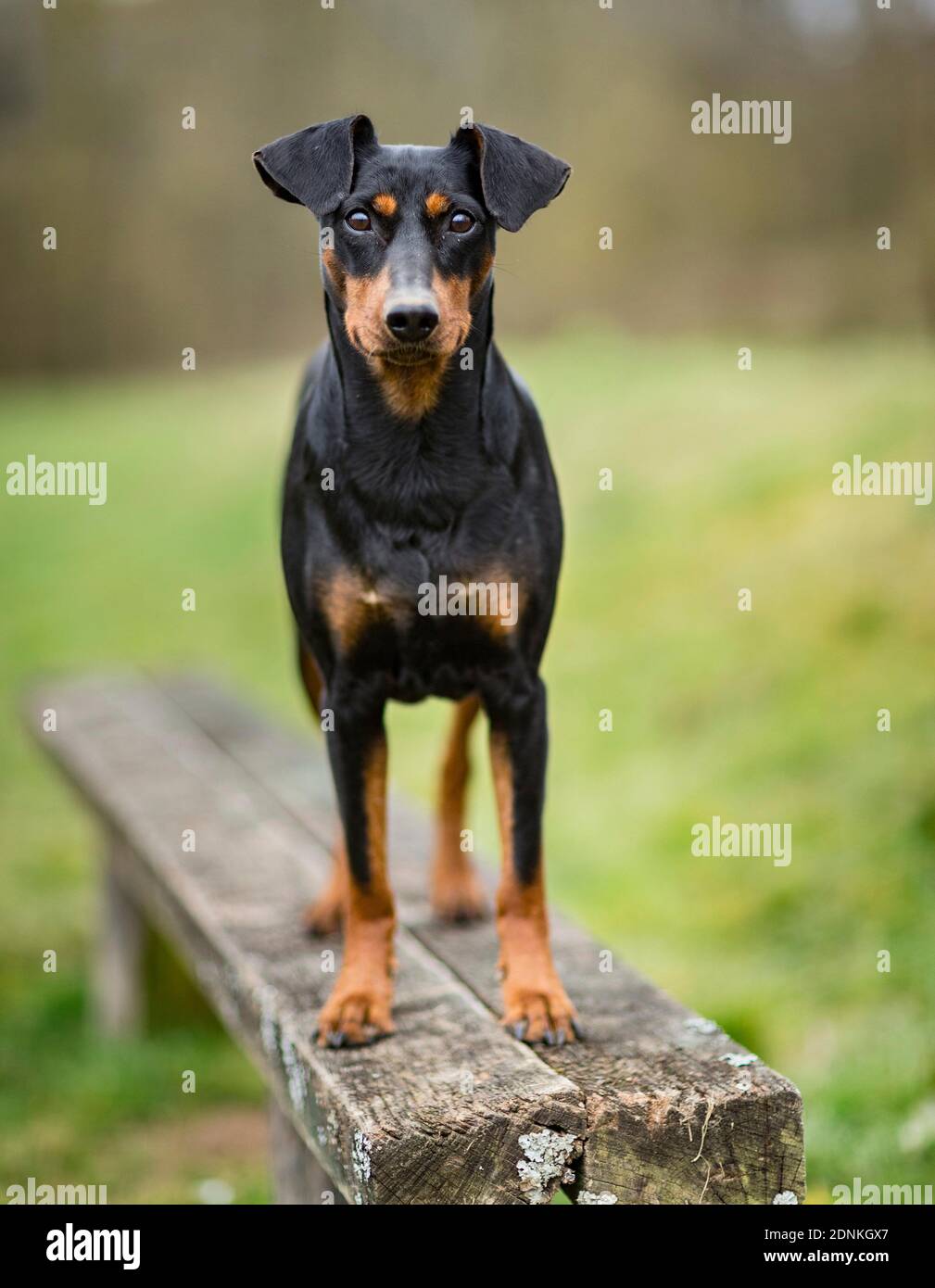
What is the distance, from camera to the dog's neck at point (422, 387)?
2.45 m

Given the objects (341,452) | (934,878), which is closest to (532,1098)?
(341,452)

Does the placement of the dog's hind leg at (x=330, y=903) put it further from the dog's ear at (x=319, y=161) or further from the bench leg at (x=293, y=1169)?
the dog's ear at (x=319, y=161)

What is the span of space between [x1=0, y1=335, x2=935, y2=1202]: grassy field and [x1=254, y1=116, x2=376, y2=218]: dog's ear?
9.11 feet

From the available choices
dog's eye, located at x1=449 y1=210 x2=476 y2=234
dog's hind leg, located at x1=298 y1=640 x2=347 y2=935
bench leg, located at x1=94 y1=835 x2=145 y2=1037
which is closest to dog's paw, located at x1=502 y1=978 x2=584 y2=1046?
dog's hind leg, located at x1=298 y1=640 x2=347 y2=935

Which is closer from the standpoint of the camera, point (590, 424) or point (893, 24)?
point (893, 24)

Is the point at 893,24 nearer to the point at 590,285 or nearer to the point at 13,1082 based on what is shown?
the point at 590,285

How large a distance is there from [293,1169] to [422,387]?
1.77 m

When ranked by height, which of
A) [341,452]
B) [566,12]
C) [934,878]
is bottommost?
[934,878]

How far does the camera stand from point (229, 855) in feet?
12.3

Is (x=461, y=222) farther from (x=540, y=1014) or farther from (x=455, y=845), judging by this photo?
(x=455, y=845)

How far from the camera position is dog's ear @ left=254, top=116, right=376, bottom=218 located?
2.30 metres

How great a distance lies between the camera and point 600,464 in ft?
31.2

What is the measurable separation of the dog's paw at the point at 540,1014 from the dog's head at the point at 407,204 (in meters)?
1.19

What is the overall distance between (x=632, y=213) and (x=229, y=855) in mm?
8904
